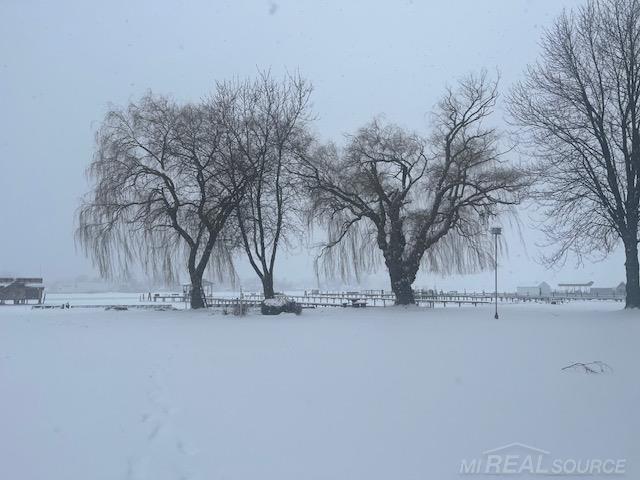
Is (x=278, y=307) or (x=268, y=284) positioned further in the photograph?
(x=268, y=284)

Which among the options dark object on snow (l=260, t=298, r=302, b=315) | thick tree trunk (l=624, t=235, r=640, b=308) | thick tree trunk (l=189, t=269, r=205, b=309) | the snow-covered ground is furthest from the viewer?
thick tree trunk (l=189, t=269, r=205, b=309)

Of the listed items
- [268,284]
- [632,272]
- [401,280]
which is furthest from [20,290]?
[632,272]

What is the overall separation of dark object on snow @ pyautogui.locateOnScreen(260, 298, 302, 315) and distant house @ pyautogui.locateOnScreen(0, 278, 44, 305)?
→ 29.1m

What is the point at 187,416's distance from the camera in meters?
7.22

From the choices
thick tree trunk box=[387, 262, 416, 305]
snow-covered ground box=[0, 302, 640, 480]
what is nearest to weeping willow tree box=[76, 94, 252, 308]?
thick tree trunk box=[387, 262, 416, 305]

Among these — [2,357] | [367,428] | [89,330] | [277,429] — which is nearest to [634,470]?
[367,428]

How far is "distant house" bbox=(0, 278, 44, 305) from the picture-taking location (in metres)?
50.4

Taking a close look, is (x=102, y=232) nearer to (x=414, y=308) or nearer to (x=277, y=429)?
(x=414, y=308)

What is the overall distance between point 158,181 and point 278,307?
32.4ft

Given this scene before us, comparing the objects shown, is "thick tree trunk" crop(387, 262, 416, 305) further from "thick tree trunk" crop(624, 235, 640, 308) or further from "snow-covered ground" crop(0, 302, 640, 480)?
"snow-covered ground" crop(0, 302, 640, 480)

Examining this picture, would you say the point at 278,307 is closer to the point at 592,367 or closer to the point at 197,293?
the point at 197,293

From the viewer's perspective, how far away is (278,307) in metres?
29.2

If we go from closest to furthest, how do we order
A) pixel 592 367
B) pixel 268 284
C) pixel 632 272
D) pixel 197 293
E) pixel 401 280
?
pixel 592 367
pixel 632 272
pixel 268 284
pixel 401 280
pixel 197 293

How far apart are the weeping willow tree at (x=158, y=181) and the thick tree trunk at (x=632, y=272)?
18.4 metres
